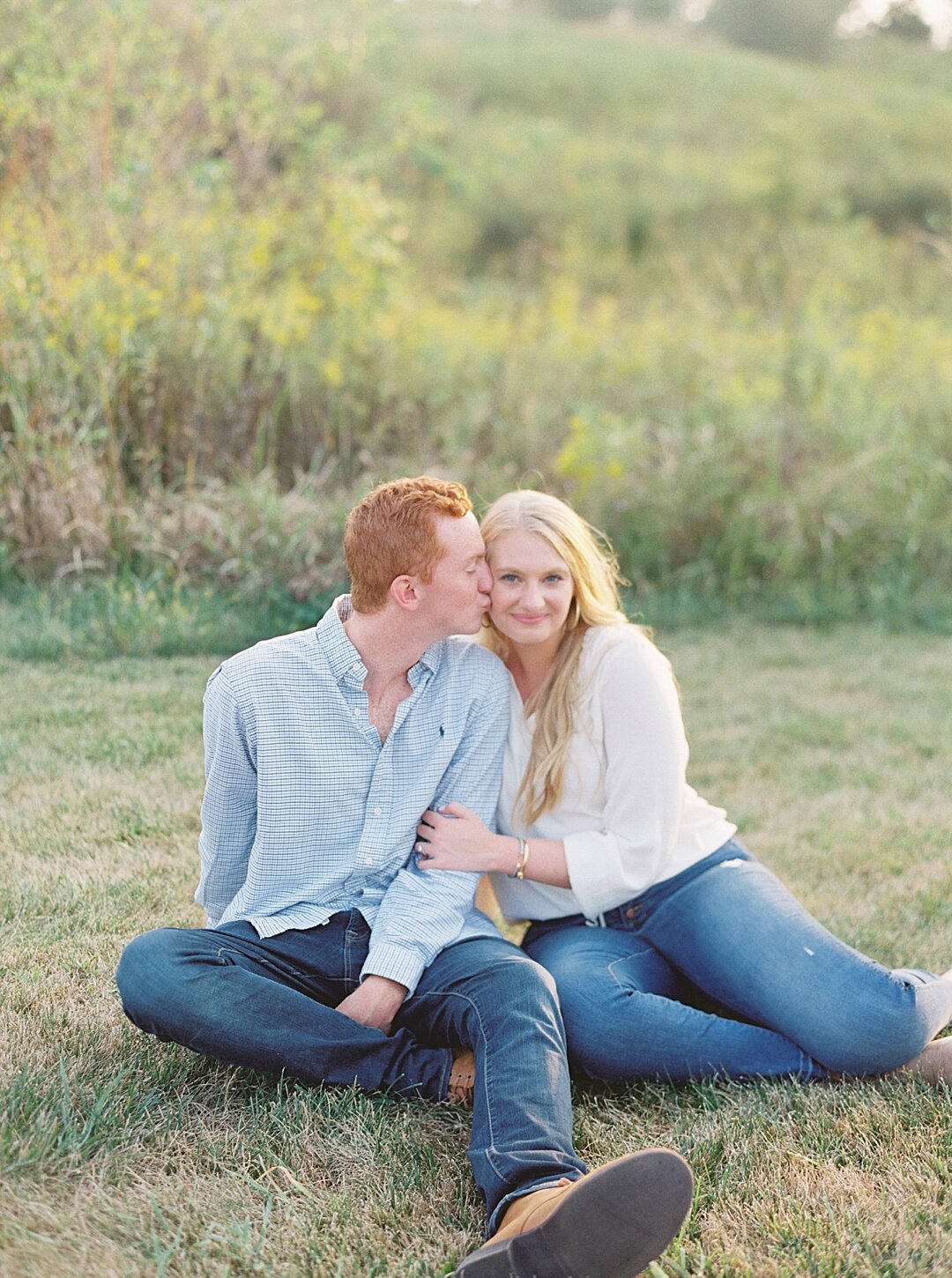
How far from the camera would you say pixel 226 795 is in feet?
8.36

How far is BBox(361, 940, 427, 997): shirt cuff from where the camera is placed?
2.43 meters

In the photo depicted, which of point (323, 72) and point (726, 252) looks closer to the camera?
point (323, 72)

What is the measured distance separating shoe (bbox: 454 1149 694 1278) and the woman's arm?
0.82 meters

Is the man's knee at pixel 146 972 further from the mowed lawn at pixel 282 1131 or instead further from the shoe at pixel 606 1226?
the shoe at pixel 606 1226

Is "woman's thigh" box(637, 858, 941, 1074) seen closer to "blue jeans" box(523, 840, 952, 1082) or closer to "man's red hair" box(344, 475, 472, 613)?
"blue jeans" box(523, 840, 952, 1082)

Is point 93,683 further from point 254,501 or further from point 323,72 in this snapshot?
point 323,72

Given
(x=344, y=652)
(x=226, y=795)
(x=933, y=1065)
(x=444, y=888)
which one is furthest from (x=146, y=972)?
(x=933, y=1065)

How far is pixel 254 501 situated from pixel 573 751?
3.14 meters

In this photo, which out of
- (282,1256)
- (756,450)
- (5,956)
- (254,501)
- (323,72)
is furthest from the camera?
(323,72)

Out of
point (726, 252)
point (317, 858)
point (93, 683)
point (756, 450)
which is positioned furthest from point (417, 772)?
point (726, 252)

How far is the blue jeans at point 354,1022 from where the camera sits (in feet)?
7.06

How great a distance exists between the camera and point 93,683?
4.52 meters

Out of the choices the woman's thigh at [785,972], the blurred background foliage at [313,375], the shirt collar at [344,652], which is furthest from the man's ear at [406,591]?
the blurred background foliage at [313,375]

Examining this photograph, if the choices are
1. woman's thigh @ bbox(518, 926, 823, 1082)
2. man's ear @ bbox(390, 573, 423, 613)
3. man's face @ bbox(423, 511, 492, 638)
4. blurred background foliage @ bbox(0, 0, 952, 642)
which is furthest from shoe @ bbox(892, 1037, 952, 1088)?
blurred background foliage @ bbox(0, 0, 952, 642)
